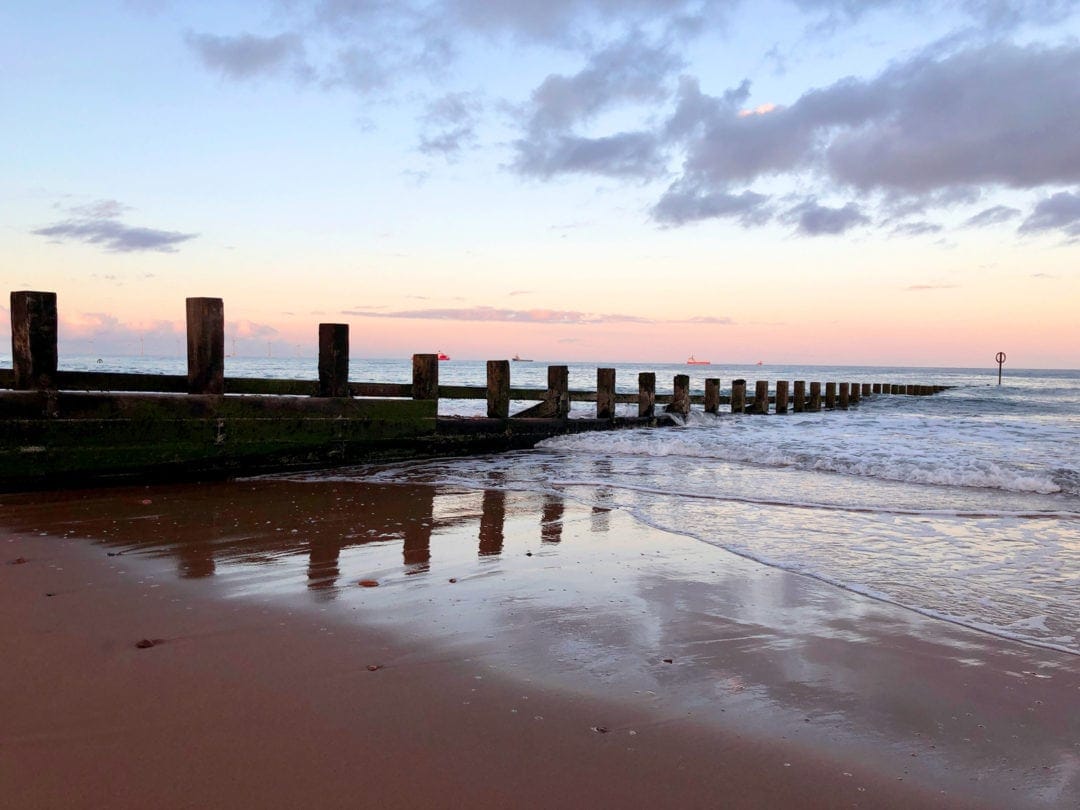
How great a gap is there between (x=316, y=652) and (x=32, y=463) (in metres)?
5.20

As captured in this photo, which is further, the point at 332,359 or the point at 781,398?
the point at 781,398

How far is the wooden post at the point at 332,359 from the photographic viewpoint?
9.52 meters

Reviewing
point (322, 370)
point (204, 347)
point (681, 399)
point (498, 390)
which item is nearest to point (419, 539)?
point (204, 347)

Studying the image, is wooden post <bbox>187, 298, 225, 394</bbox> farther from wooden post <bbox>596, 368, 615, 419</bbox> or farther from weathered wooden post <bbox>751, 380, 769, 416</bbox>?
weathered wooden post <bbox>751, 380, 769, 416</bbox>

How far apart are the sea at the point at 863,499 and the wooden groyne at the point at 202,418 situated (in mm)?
435

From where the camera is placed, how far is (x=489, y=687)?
2.93 m

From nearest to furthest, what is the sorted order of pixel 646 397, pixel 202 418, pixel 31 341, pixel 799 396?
pixel 31 341 < pixel 202 418 < pixel 646 397 < pixel 799 396

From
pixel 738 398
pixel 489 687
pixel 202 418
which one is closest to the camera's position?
pixel 489 687

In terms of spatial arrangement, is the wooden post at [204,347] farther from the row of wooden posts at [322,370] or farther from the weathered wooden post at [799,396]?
the weathered wooden post at [799,396]

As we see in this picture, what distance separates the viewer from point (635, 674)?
123 inches

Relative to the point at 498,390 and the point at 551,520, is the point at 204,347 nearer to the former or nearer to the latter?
the point at 551,520

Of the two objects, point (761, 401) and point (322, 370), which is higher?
point (322, 370)

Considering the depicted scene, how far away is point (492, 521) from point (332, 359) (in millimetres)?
4063

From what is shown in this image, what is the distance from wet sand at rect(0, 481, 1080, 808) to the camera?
2.26m
